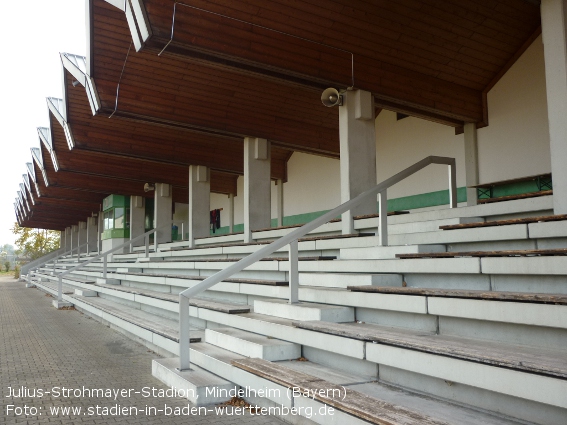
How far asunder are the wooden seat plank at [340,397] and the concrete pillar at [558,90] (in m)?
3.14

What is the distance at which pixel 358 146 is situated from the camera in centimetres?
805

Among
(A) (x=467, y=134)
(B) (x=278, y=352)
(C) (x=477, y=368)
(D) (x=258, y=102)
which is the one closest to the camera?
(C) (x=477, y=368)

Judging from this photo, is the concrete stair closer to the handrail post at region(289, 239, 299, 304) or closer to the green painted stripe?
the handrail post at region(289, 239, 299, 304)

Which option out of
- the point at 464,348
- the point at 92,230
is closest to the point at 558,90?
the point at 464,348

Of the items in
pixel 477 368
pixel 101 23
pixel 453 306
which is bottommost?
pixel 477 368

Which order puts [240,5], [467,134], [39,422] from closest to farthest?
[39,422], [240,5], [467,134]

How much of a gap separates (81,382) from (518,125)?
8.39 m

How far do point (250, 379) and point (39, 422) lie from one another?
1558 mm

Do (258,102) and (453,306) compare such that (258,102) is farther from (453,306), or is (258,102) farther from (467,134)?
(453,306)

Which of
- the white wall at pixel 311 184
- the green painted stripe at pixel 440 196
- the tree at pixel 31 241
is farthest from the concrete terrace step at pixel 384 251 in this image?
the tree at pixel 31 241

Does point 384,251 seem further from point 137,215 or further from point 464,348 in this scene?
point 137,215

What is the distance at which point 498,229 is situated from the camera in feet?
13.5

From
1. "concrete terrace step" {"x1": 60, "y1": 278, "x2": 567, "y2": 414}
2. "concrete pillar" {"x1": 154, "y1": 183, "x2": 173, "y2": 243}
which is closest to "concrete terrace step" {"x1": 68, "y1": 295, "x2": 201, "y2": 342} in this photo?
"concrete terrace step" {"x1": 60, "y1": 278, "x2": 567, "y2": 414}

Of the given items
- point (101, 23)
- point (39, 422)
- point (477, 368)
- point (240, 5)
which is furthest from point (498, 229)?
point (101, 23)
